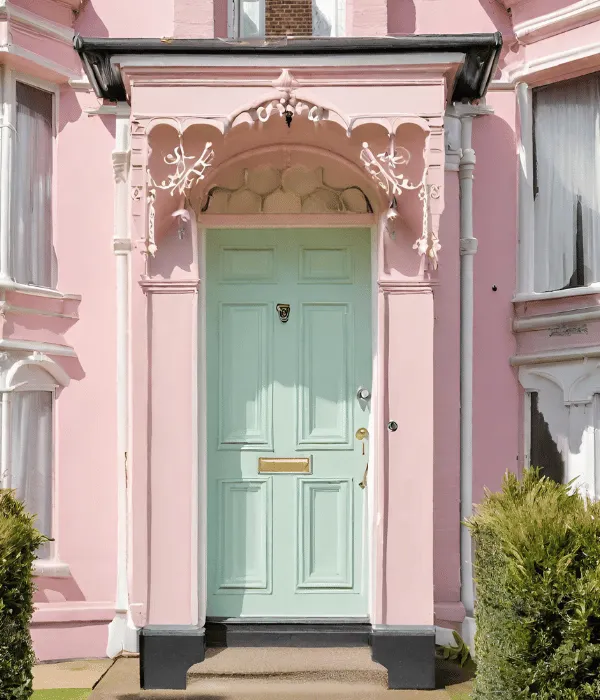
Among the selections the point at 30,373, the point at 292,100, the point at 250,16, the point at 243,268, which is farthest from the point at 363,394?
the point at 250,16

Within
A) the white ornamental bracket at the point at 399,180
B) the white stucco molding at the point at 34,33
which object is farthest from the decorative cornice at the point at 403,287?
the white stucco molding at the point at 34,33

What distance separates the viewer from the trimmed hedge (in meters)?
4.47

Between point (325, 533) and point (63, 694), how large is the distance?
2082 millimetres

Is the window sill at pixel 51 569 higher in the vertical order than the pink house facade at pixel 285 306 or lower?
lower

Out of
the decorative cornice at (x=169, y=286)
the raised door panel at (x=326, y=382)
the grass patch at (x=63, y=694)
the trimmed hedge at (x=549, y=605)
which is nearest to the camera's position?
the trimmed hedge at (x=549, y=605)

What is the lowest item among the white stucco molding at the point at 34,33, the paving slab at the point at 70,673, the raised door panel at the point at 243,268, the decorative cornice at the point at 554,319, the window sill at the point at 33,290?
the paving slab at the point at 70,673

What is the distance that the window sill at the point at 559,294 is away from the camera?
23.3 ft

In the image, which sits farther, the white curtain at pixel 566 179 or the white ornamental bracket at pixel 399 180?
the white curtain at pixel 566 179

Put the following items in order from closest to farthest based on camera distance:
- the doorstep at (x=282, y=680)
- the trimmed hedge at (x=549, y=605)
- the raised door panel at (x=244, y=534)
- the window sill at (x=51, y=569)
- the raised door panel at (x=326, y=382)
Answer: the trimmed hedge at (x=549, y=605) < the doorstep at (x=282, y=680) < the raised door panel at (x=244, y=534) < the raised door panel at (x=326, y=382) < the window sill at (x=51, y=569)

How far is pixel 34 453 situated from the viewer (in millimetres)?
7242

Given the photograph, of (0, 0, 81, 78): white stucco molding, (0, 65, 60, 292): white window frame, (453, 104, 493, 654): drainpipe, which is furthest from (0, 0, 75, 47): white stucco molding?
(453, 104, 493, 654): drainpipe

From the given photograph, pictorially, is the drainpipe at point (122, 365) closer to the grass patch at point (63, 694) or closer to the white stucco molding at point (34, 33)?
the white stucco molding at point (34, 33)

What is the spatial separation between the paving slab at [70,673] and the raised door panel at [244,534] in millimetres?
1102

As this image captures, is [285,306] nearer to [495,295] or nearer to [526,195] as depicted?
[495,295]
